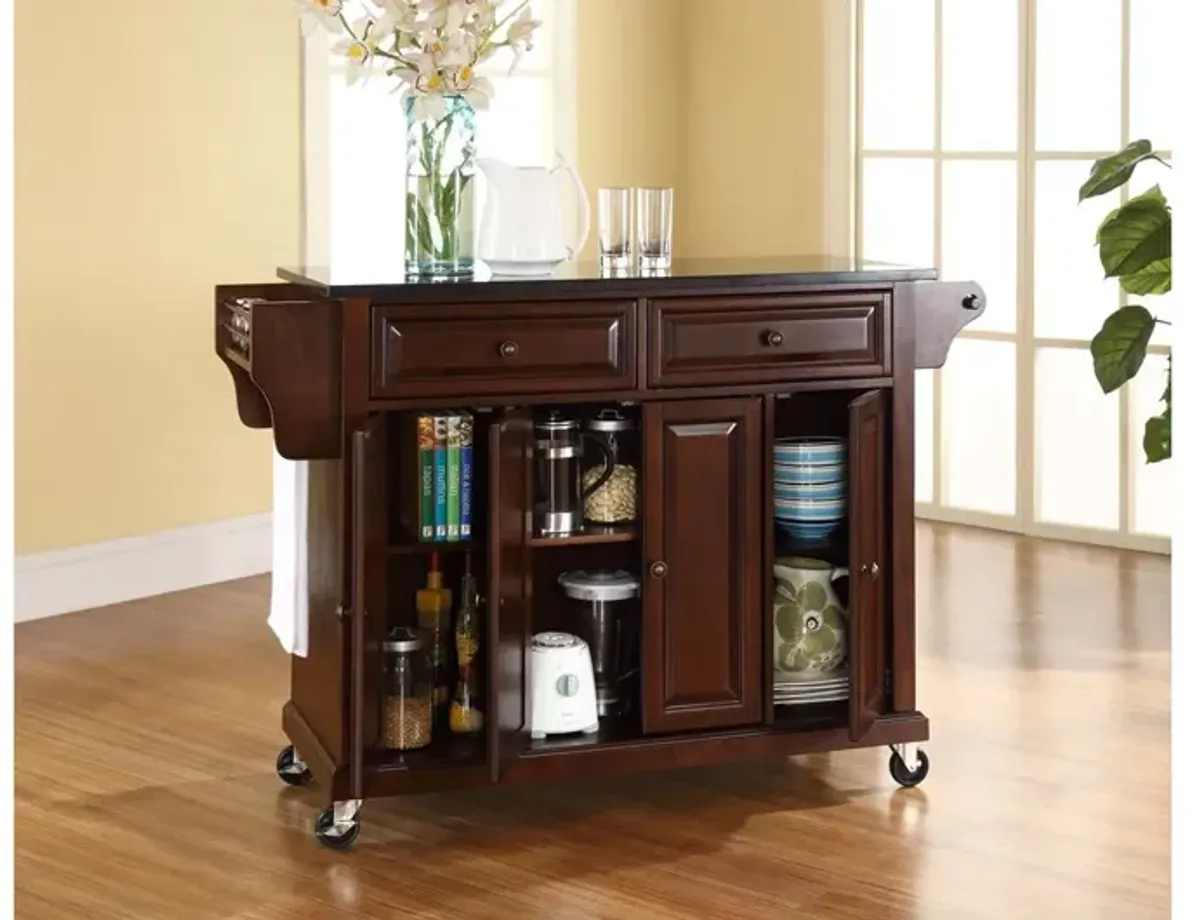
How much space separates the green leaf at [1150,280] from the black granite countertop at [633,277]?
110 cm

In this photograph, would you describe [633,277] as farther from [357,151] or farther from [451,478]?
[357,151]

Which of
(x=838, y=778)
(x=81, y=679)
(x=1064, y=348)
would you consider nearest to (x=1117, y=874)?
(x=838, y=778)

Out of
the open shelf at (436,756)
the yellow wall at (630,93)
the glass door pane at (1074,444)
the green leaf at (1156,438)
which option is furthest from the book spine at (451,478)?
the yellow wall at (630,93)

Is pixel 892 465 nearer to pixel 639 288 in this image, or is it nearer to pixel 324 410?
pixel 639 288

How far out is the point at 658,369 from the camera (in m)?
2.94

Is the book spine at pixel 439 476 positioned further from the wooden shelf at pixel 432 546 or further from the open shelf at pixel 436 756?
the open shelf at pixel 436 756

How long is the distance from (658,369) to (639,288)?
0.13 meters

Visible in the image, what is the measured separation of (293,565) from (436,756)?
388 mm

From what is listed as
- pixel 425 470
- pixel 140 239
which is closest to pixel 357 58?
pixel 425 470

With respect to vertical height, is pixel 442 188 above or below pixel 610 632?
above

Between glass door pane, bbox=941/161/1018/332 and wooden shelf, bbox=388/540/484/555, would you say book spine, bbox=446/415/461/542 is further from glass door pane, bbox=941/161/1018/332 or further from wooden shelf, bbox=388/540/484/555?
glass door pane, bbox=941/161/1018/332

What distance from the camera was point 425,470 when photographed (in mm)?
2875

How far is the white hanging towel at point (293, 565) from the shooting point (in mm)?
3016

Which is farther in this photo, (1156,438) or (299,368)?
(1156,438)
